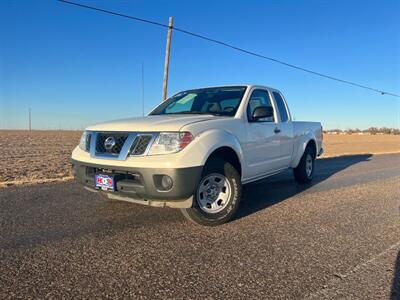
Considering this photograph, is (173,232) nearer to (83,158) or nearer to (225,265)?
(225,265)


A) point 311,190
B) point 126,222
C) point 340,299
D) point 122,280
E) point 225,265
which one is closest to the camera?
point 340,299

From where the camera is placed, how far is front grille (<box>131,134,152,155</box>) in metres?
4.01

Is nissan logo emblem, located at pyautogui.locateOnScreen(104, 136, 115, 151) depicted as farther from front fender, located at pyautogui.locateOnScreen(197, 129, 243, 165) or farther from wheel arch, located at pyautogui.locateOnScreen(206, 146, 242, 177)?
wheel arch, located at pyautogui.locateOnScreen(206, 146, 242, 177)

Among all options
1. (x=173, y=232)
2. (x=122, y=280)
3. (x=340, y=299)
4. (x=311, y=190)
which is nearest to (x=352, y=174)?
(x=311, y=190)

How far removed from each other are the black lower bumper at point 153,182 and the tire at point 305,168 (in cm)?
401

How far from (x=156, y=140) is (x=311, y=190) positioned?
413cm

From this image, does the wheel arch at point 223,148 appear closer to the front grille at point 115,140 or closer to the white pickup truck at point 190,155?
the white pickup truck at point 190,155

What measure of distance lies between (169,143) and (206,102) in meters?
1.85

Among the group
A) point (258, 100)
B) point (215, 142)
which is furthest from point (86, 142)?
point (258, 100)

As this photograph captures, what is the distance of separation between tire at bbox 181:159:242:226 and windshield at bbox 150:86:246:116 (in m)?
1.02

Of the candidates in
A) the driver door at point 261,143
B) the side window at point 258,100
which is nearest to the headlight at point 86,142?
the driver door at point 261,143

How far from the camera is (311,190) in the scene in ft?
22.7

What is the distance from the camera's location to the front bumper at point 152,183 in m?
3.86

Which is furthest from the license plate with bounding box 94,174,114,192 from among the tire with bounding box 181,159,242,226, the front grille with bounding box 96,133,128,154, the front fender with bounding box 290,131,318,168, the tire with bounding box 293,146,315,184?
the tire with bounding box 293,146,315,184
